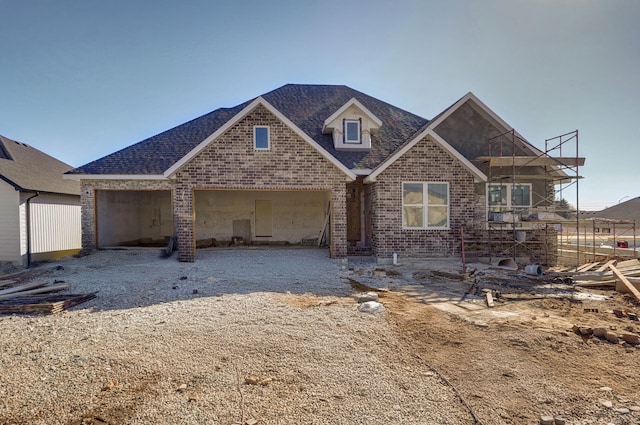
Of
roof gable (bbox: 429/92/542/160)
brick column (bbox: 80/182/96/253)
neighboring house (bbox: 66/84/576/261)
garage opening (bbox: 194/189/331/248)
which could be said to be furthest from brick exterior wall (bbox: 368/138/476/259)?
brick column (bbox: 80/182/96/253)

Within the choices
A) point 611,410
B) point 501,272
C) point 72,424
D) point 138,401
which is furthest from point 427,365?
point 501,272

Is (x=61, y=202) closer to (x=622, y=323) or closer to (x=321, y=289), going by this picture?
(x=321, y=289)

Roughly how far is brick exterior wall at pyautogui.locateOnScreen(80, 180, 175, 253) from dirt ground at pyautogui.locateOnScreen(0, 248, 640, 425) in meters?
9.56

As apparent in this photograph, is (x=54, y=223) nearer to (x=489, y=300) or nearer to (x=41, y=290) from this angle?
(x=41, y=290)

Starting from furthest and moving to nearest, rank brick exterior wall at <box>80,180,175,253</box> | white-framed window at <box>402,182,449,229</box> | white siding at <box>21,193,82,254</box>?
brick exterior wall at <box>80,180,175,253</box>, white siding at <box>21,193,82,254</box>, white-framed window at <box>402,182,449,229</box>

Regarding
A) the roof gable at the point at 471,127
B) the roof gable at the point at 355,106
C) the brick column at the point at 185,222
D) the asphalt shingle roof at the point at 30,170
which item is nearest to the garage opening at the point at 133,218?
the asphalt shingle roof at the point at 30,170

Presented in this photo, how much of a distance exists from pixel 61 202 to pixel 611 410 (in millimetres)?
18441

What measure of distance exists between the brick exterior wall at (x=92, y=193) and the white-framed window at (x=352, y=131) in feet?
25.5

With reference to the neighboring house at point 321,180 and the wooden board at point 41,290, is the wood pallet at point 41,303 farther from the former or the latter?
the neighboring house at point 321,180

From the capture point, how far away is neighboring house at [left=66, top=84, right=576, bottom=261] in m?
12.2

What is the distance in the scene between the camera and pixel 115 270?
1071 centimetres

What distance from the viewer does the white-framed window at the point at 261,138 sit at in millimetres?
12289

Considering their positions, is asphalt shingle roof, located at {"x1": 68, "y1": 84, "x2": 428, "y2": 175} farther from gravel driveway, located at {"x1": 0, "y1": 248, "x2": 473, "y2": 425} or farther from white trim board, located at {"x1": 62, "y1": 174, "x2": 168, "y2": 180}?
gravel driveway, located at {"x1": 0, "y1": 248, "x2": 473, "y2": 425}

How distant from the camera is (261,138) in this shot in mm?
12336
